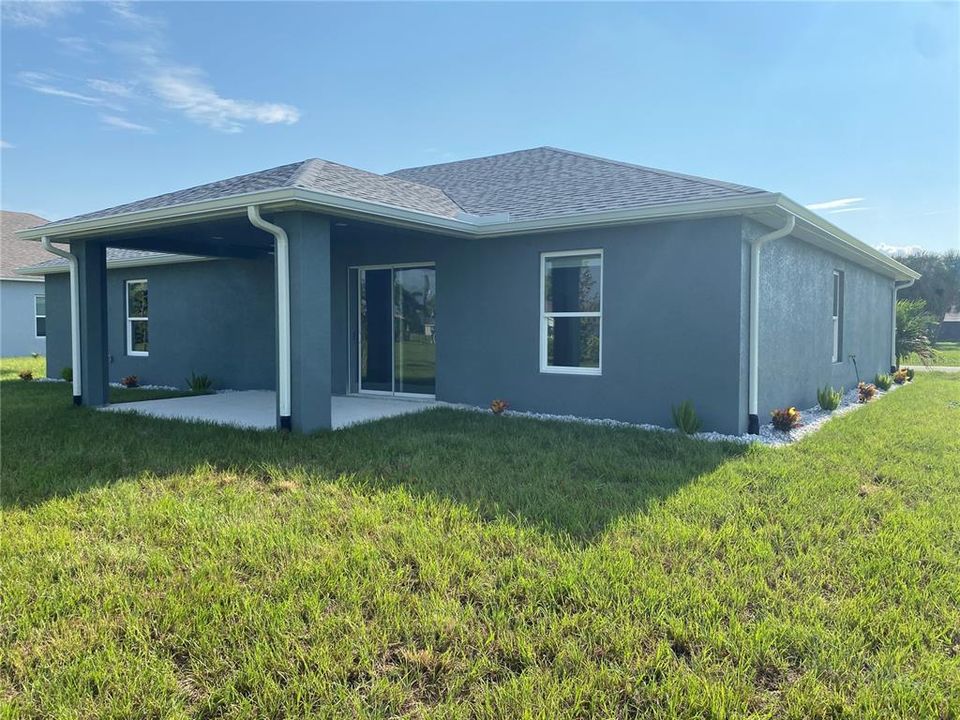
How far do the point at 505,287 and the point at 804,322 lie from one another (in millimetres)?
4916

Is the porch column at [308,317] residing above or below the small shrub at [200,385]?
above

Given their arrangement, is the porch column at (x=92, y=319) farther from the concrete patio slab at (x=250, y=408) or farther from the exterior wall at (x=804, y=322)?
the exterior wall at (x=804, y=322)

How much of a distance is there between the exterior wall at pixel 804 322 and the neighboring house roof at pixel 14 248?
23.2 metres

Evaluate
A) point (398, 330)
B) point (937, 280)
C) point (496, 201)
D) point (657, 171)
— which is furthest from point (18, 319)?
point (937, 280)

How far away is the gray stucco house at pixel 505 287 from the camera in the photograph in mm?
7480

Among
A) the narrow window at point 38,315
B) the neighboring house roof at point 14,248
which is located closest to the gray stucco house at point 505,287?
the narrow window at point 38,315

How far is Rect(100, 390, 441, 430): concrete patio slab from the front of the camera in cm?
854

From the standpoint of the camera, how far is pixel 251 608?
316 centimetres

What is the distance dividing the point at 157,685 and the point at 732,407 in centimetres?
679

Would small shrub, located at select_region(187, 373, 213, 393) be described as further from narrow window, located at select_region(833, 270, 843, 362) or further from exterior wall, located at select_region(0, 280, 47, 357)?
exterior wall, located at select_region(0, 280, 47, 357)

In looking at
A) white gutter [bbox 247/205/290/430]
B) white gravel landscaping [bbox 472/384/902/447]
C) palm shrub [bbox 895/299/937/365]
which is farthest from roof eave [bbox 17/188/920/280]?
palm shrub [bbox 895/299/937/365]

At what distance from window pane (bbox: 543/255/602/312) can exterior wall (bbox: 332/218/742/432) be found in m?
0.18

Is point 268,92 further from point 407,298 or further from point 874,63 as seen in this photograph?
point 874,63

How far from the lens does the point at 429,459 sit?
6133 millimetres
